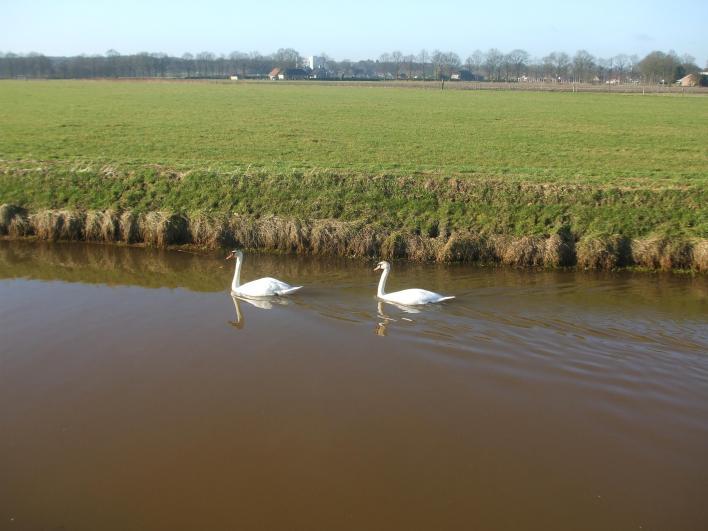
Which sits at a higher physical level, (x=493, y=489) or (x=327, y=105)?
(x=327, y=105)

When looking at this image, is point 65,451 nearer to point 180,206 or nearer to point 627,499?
point 627,499

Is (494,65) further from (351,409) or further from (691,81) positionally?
(351,409)

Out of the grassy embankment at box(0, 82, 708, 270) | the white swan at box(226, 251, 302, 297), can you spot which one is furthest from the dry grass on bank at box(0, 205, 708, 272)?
the white swan at box(226, 251, 302, 297)

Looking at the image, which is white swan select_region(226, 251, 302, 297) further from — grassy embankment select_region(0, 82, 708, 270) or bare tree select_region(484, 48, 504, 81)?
A: bare tree select_region(484, 48, 504, 81)

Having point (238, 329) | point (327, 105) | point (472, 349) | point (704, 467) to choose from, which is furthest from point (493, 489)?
point (327, 105)

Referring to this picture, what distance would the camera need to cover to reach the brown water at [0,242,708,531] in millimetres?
7738

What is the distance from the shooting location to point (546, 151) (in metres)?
27.9

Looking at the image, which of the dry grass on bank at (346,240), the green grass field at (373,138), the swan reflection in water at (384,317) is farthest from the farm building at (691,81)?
the swan reflection in water at (384,317)

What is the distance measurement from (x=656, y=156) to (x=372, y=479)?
2339 centimetres

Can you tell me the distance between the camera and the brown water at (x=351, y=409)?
25.4 ft

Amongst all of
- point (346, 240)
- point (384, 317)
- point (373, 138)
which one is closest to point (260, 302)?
point (384, 317)

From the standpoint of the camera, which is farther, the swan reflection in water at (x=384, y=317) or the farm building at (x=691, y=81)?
the farm building at (x=691, y=81)

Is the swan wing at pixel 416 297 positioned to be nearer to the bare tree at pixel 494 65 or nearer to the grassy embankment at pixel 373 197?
the grassy embankment at pixel 373 197

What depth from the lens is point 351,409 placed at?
977cm
